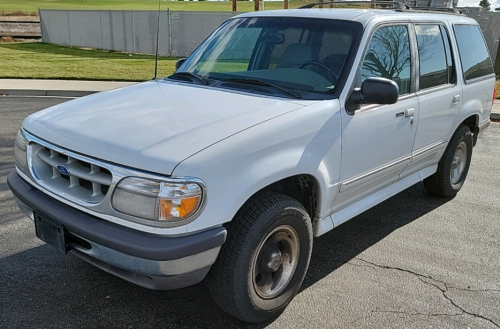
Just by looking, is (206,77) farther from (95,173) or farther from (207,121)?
(95,173)

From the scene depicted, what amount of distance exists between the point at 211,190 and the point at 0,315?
66.0 inches

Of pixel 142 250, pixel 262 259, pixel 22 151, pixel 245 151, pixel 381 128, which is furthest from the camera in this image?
pixel 381 128

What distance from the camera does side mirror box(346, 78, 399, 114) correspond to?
131 inches

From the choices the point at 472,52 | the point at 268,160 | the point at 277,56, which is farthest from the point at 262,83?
the point at 472,52

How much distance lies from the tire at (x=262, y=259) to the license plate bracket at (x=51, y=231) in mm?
860

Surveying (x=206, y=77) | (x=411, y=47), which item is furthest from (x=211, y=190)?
(x=411, y=47)

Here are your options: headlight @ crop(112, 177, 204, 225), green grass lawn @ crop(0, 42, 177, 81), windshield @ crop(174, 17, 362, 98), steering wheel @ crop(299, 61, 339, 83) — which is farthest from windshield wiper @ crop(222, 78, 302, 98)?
green grass lawn @ crop(0, 42, 177, 81)

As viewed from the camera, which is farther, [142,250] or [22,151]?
[22,151]

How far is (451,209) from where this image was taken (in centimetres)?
532

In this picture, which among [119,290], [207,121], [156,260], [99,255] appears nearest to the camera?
[156,260]

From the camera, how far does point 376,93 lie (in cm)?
335

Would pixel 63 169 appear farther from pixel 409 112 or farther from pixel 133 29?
pixel 133 29

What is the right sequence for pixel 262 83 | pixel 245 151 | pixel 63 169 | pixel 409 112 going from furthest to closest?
pixel 409 112, pixel 262 83, pixel 63 169, pixel 245 151

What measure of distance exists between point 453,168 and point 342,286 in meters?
2.58
